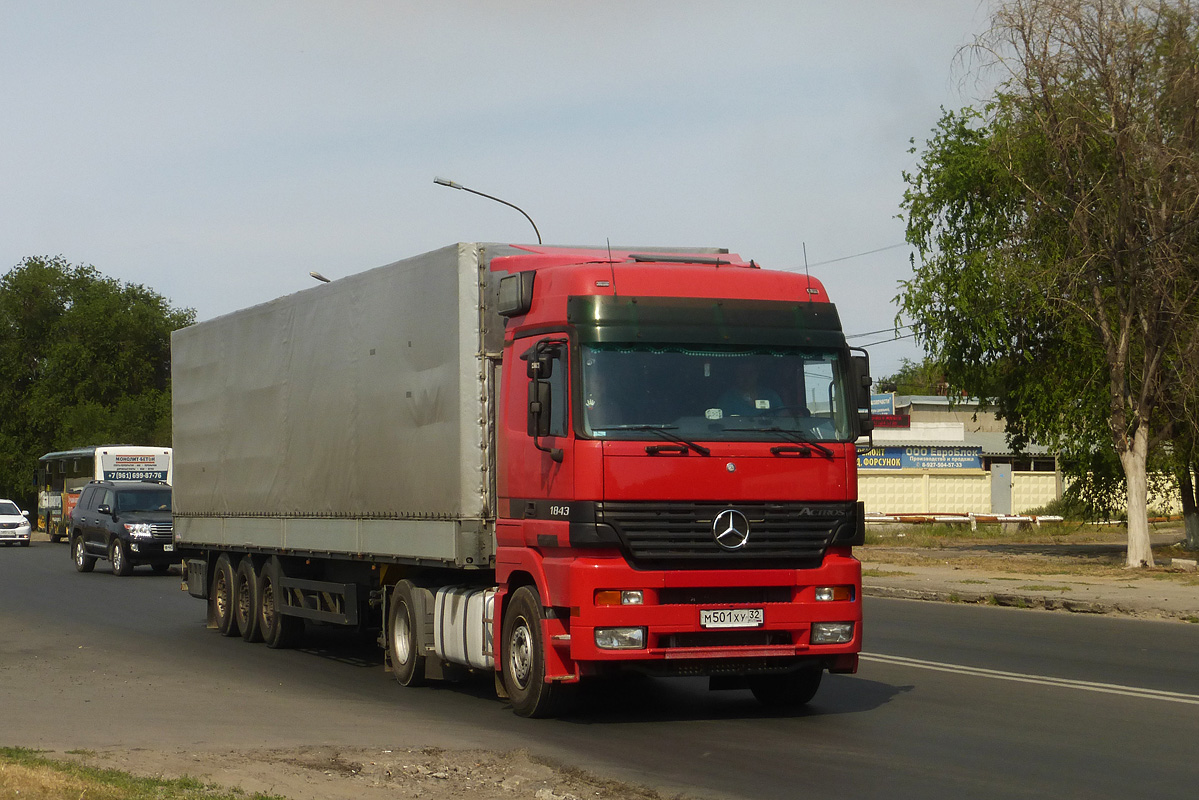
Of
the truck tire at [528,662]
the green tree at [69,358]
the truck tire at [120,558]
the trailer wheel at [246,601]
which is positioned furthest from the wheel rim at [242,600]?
the green tree at [69,358]

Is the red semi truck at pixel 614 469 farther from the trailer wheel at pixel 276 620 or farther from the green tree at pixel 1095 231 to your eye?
the green tree at pixel 1095 231

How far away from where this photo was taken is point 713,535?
10.3 m

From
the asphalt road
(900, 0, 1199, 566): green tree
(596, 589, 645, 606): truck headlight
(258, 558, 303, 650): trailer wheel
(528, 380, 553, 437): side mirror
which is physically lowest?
the asphalt road

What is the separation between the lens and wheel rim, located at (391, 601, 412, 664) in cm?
1320

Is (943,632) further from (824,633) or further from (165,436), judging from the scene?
(165,436)

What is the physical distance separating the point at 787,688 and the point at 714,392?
8.63 ft

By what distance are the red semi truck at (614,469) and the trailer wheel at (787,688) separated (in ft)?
0.06

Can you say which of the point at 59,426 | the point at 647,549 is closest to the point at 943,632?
the point at 647,549

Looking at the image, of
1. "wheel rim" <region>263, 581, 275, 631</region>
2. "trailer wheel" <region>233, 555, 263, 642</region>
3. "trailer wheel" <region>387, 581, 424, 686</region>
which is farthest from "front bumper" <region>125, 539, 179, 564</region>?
"trailer wheel" <region>387, 581, 424, 686</region>

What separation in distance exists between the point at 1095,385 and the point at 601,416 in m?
23.1

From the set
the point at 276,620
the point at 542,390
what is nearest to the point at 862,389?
the point at 542,390

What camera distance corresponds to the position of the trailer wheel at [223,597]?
18.2m

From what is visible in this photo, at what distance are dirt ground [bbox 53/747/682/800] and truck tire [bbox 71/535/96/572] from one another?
2605 centimetres

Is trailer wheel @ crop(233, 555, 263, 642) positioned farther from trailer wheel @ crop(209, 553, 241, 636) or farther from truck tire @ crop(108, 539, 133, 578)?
truck tire @ crop(108, 539, 133, 578)
